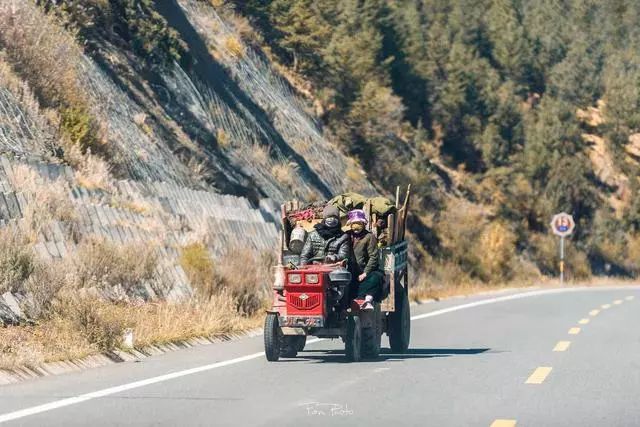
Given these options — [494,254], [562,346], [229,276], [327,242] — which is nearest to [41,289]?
[327,242]

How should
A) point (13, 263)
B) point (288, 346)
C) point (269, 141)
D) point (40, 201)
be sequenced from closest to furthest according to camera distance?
point (288, 346)
point (13, 263)
point (40, 201)
point (269, 141)

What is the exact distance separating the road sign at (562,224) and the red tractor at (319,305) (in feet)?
149

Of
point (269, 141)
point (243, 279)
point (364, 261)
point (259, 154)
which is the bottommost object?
point (243, 279)

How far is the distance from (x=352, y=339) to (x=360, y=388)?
10.2 feet

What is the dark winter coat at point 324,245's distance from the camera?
51.3 ft

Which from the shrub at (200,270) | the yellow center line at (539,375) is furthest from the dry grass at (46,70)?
the yellow center line at (539,375)

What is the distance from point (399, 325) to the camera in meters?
17.2

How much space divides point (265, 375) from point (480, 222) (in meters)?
41.5

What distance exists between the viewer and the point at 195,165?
33656 mm

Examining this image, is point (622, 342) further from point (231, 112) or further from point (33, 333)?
point (231, 112)

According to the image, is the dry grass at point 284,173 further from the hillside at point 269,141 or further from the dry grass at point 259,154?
the dry grass at point 259,154

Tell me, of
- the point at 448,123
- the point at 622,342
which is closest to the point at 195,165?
the point at 622,342

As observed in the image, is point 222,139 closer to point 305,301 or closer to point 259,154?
point 259,154

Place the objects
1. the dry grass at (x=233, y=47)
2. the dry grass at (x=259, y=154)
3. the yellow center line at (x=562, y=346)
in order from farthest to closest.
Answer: the dry grass at (x=233, y=47) < the dry grass at (x=259, y=154) < the yellow center line at (x=562, y=346)
